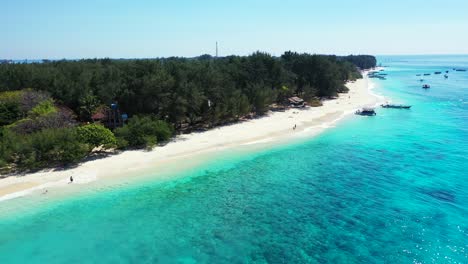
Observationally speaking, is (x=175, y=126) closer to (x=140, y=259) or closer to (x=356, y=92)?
(x=140, y=259)

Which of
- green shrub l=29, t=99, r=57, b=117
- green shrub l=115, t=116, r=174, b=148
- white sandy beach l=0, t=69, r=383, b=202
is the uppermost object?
green shrub l=29, t=99, r=57, b=117

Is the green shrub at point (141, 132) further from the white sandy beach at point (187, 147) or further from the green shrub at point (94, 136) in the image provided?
the green shrub at point (94, 136)

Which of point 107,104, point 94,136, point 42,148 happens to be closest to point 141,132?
point 94,136

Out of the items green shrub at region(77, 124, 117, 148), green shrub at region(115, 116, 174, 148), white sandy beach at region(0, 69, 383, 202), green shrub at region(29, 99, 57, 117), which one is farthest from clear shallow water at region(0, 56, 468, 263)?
green shrub at region(29, 99, 57, 117)

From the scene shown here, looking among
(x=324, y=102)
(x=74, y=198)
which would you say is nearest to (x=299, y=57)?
(x=324, y=102)

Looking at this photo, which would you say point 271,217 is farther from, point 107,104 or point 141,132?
point 107,104

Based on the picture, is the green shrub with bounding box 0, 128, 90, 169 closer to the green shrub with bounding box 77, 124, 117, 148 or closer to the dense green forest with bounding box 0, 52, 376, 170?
the dense green forest with bounding box 0, 52, 376, 170
